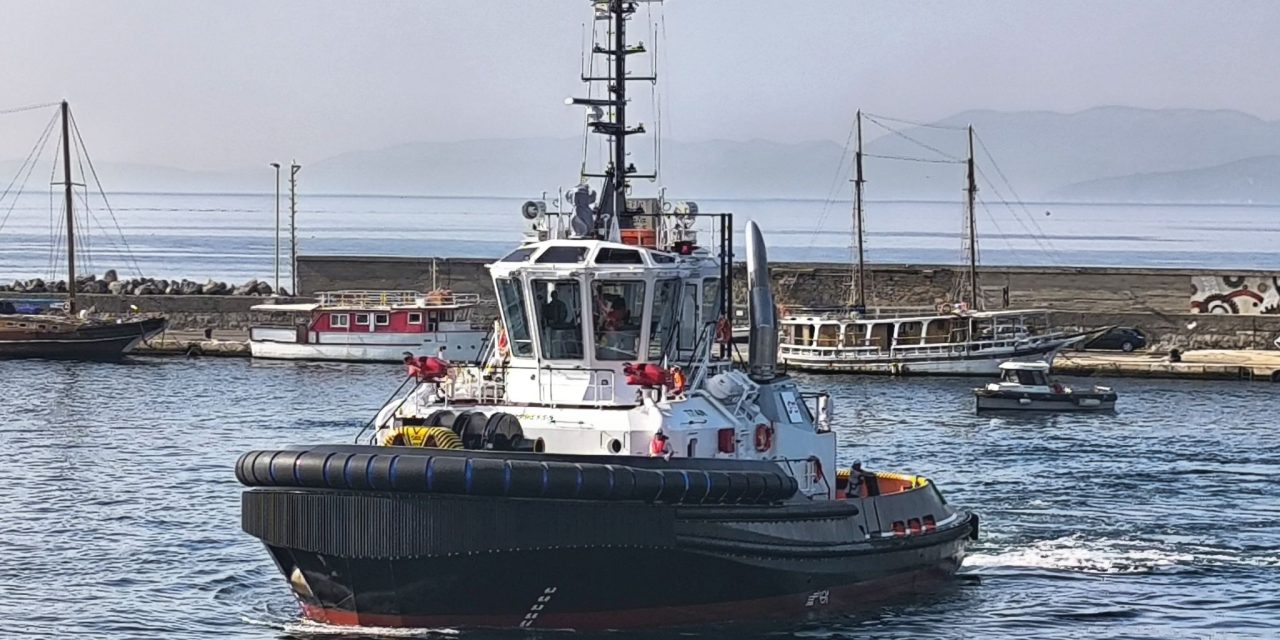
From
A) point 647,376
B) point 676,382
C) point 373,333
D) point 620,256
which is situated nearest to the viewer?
point 647,376

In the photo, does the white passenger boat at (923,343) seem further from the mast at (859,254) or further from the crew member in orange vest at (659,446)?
the crew member in orange vest at (659,446)

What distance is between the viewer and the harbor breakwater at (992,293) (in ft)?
231

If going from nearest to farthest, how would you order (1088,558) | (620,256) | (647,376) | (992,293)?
(647,376), (620,256), (1088,558), (992,293)

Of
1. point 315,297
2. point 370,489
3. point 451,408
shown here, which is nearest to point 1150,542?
point 451,408

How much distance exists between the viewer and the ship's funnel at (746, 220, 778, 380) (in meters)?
26.9

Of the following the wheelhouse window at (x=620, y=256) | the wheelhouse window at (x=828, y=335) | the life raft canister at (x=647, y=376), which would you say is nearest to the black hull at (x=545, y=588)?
the life raft canister at (x=647, y=376)

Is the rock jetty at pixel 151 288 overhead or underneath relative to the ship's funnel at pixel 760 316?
overhead

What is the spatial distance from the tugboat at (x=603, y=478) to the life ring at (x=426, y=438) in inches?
1.2

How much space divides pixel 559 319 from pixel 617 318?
76cm

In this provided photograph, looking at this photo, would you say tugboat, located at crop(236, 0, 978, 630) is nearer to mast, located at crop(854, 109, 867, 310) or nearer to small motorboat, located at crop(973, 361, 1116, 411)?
small motorboat, located at crop(973, 361, 1116, 411)

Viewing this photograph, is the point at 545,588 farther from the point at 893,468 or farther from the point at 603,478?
the point at 893,468

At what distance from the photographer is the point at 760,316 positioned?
27203 millimetres

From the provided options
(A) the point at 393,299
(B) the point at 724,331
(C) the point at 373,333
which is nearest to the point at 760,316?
(B) the point at 724,331

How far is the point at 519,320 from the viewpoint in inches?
1001
